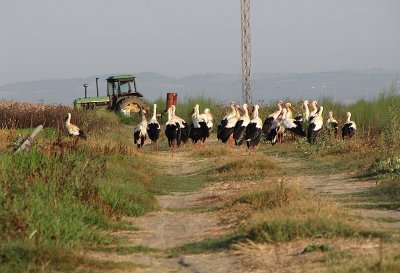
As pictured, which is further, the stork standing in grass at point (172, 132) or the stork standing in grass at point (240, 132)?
the stork standing in grass at point (172, 132)

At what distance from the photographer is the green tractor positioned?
43.6m

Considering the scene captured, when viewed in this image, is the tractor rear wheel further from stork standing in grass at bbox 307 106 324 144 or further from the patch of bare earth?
the patch of bare earth

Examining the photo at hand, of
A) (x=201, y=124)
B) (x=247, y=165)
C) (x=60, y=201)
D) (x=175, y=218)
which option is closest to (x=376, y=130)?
(x=201, y=124)

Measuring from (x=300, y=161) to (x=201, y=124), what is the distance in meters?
5.97

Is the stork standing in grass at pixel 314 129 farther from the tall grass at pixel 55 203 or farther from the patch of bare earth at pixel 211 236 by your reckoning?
the tall grass at pixel 55 203

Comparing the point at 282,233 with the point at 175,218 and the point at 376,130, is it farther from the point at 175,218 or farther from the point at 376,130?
the point at 376,130

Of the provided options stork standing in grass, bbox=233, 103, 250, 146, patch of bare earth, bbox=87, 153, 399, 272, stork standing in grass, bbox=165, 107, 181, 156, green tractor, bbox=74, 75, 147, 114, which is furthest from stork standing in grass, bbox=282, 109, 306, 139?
green tractor, bbox=74, 75, 147, 114


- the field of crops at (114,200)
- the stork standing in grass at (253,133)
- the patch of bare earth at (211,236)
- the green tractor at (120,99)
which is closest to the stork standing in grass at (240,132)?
the stork standing in grass at (253,133)

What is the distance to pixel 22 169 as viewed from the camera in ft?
43.0

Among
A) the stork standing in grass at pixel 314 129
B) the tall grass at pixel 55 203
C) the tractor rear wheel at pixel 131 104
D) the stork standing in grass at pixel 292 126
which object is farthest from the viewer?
the tractor rear wheel at pixel 131 104

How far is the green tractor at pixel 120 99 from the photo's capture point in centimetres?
4360

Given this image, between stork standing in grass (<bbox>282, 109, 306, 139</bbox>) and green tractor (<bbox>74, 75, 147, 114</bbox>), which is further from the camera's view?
green tractor (<bbox>74, 75, 147, 114</bbox>)

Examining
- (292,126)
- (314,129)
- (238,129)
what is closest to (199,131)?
(238,129)

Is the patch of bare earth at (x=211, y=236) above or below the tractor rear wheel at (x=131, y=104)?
above
